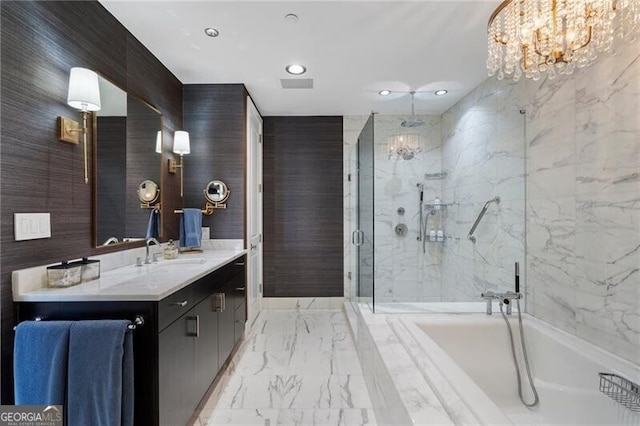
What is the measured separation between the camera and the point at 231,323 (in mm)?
2465

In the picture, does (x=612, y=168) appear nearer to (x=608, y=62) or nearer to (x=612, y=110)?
(x=612, y=110)

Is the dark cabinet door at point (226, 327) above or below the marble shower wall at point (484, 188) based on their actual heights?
below

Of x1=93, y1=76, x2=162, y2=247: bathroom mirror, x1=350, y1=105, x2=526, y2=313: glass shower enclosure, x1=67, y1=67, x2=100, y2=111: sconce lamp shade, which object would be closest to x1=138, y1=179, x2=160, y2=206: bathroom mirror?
x1=93, y1=76, x2=162, y2=247: bathroom mirror

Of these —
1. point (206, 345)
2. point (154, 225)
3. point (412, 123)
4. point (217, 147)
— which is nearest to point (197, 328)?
point (206, 345)

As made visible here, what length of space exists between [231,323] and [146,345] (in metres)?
1.16

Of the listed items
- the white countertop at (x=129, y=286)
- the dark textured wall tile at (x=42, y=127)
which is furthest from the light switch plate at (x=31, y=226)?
the white countertop at (x=129, y=286)

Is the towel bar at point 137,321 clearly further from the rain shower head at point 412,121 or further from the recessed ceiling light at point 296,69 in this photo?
the rain shower head at point 412,121

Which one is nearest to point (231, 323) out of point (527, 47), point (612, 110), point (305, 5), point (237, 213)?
point (237, 213)

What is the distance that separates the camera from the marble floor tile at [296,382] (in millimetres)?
1890

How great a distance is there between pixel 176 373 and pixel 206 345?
411 millimetres

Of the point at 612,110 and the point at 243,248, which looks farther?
the point at 243,248

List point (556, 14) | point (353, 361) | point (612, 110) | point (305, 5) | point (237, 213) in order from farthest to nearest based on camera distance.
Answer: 1. point (237, 213)
2. point (353, 361)
3. point (305, 5)
4. point (612, 110)
5. point (556, 14)

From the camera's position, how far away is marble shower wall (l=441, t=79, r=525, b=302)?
2365 millimetres

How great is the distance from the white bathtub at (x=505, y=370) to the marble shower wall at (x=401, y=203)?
1.01 meters
